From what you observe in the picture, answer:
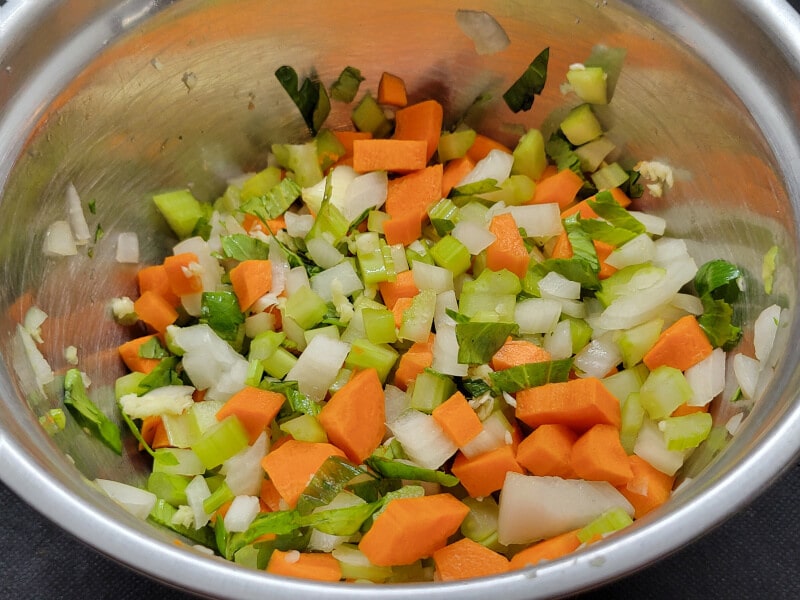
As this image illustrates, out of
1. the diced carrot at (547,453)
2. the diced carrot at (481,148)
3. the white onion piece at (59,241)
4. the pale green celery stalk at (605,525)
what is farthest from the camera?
the diced carrot at (481,148)

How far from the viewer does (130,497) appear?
1.27 metres

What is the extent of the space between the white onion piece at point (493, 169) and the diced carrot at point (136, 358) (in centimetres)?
75

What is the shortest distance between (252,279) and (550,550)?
76 cm

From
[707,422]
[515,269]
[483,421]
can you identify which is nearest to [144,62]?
[515,269]

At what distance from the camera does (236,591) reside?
3.07 feet

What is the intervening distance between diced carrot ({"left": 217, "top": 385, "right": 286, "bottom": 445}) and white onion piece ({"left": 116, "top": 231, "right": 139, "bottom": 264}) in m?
0.43

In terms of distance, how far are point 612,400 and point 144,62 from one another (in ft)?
3.56

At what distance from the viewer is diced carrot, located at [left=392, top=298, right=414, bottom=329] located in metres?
1.44

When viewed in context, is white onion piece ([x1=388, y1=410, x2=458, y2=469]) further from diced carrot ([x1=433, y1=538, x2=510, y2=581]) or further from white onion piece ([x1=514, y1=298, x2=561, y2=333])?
white onion piece ([x1=514, y1=298, x2=561, y2=333])

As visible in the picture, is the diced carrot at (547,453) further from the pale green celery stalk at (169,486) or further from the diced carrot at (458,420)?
the pale green celery stalk at (169,486)

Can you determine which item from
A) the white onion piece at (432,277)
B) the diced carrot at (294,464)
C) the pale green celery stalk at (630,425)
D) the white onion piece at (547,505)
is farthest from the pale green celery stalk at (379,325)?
the pale green celery stalk at (630,425)

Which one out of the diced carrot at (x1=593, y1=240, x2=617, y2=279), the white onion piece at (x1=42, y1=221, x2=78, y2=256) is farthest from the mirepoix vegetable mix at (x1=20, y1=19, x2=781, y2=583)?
the white onion piece at (x1=42, y1=221, x2=78, y2=256)

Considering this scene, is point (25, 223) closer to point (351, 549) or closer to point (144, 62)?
point (144, 62)

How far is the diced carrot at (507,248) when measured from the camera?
148cm
